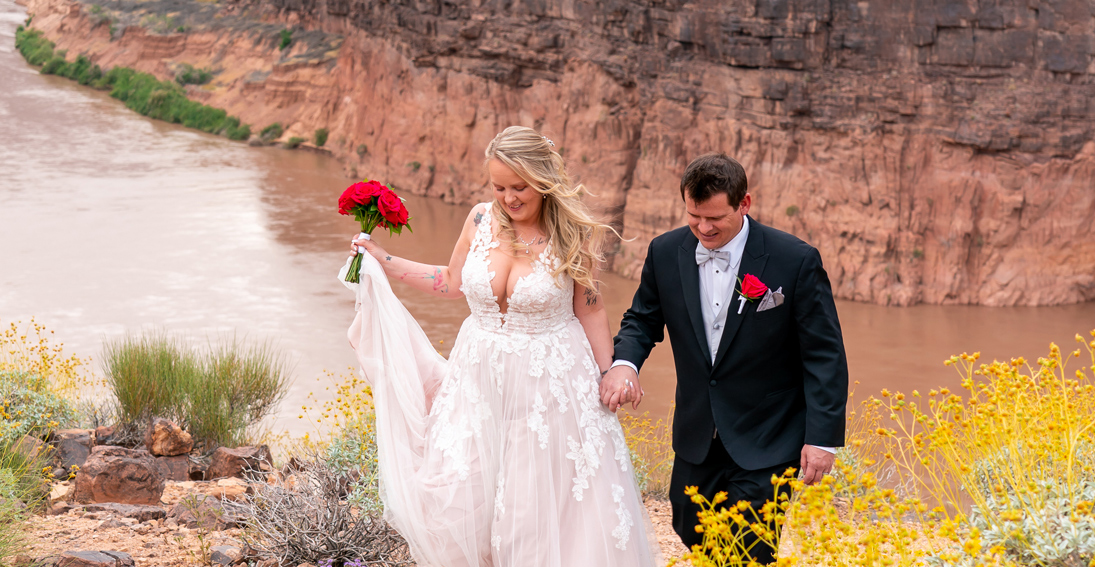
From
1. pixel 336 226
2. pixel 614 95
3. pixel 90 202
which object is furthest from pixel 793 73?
pixel 90 202

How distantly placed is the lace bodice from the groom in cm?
31

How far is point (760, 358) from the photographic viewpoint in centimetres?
351

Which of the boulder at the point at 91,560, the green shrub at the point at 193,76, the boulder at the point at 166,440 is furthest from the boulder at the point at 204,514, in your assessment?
the green shrub at the point at 193,76

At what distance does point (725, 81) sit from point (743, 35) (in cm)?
72

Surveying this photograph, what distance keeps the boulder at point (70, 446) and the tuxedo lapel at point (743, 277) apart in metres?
4.70

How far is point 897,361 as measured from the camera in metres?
11.5

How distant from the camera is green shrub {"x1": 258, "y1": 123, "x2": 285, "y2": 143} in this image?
84.9 feet

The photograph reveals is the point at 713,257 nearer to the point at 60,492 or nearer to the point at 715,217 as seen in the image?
the point at 715,217

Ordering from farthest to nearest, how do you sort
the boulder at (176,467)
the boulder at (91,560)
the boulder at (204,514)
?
the boulder at (176,467), the boulder at (204,514), the boulder at (91,560)

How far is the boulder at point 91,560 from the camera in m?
3.90

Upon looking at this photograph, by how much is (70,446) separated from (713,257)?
16.3 ft

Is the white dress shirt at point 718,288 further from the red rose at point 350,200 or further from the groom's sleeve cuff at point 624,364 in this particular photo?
the red rose at point 350,200

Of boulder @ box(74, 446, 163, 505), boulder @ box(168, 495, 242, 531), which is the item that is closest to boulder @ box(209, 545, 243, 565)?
boulder @ box(168, 495, 242, 531)

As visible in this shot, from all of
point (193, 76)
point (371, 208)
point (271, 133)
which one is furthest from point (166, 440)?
point (193, 76)
